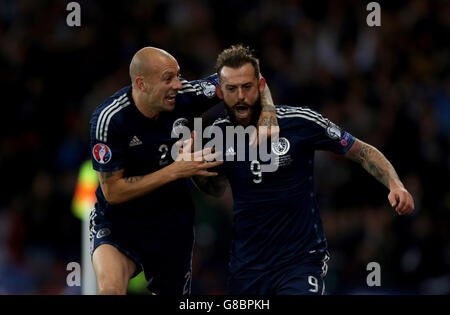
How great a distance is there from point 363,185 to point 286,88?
75.7 inches

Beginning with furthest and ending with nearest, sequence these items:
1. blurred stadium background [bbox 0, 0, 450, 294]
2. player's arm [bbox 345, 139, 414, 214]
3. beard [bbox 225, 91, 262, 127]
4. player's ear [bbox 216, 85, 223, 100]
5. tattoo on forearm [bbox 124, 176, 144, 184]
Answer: blurred stadium background [bbox 0, 0, 450, 294], player's ear [bbox 216, 85, 223, 100], tattoo on forearm [bbox 124, 176, 144, 184], beard [bbox 225, 91, 262, 127], player's arm [bbox 345, 139, 414, 214]

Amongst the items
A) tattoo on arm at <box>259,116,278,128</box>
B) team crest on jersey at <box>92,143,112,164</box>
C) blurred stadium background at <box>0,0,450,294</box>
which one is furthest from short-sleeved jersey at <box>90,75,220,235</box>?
blurred stadium background at <box>0,0,450,294</box>

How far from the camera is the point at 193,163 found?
201 inches

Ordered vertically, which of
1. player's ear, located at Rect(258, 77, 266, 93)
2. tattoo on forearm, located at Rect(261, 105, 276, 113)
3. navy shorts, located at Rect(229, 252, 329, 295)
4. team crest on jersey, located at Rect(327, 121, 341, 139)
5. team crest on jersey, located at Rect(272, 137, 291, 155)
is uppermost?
player's ear, located at Rect(258, 77, 266, 93)

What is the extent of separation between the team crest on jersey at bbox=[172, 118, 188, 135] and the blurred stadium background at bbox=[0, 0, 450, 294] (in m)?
2.95

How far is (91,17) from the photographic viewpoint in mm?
10617

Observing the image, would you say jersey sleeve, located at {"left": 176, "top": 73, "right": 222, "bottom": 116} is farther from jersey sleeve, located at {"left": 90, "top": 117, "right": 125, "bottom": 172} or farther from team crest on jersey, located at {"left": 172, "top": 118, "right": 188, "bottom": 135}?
jersey sleeve, located at {"left": 90, "top": 117, "right": 125, "bottom": 172}

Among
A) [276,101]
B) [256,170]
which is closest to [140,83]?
[256,170]

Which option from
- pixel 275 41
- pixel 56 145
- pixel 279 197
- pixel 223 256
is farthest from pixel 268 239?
pixel 275 41

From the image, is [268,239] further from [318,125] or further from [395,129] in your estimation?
[395,129]

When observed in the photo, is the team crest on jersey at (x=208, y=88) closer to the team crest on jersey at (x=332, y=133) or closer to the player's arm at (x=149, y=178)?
the player's arm at (x=149, y=178)

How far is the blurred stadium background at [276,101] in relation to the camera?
836cm

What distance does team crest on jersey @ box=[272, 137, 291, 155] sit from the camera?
16.8 ft

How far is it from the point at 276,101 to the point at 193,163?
4800 mm
